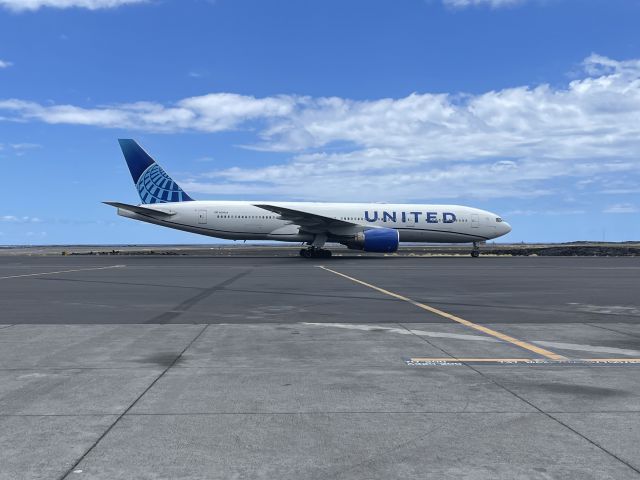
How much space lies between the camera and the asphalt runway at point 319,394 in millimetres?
3650

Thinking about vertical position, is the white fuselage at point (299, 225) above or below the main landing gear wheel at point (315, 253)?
above

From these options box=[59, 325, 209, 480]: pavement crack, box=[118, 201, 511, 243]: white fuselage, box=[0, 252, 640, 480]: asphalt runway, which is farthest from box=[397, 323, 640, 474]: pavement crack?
box=[118, 201, 511, 243]: white fuselage

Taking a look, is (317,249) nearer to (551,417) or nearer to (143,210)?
(143,210)

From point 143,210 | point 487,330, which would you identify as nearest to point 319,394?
point 487,330

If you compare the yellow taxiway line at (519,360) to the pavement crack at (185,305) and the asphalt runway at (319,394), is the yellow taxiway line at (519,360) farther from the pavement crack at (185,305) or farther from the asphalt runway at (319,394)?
the pavement crack at (185,305)

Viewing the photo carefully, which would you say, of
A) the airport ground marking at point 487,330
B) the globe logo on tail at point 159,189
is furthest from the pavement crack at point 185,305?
the globe logo on tail at point 159,189

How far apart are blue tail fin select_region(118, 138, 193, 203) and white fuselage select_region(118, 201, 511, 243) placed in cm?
120

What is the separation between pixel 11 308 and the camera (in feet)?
Answer: 40.0

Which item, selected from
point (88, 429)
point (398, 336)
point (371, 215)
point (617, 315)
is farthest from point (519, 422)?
point (371, 215)

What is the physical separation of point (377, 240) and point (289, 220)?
637cm

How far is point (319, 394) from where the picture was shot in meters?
5.27

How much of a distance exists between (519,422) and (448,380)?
1.40m

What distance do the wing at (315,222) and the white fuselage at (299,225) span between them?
77 cm

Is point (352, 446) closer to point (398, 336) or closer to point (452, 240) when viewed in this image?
point (398, 336)
